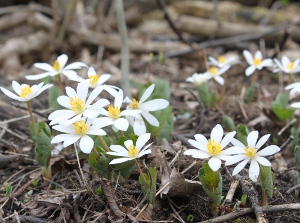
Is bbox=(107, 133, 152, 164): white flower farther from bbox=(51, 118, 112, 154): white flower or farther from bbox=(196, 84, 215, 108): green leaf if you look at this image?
bbox=(196, 84, 215, 108): green leaf

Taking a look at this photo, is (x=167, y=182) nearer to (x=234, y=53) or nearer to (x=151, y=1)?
(x=234, y=53)

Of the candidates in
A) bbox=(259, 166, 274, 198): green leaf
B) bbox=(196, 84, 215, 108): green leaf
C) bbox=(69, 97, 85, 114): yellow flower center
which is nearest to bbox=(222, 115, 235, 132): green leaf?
bbox=(196, 84, 215, 108): green leaf

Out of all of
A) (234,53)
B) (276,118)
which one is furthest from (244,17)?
(276,118)

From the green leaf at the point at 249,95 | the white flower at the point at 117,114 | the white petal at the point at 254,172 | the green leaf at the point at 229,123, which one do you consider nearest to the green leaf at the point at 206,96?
the green leaf at the point at 249,95

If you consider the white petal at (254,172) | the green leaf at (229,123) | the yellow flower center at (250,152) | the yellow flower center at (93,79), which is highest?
the yellow flower center at (93,79)

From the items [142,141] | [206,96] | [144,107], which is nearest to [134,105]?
[144,107]

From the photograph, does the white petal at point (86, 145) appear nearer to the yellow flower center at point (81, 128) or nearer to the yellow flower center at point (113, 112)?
the yellow flower center at point (81, 128)
